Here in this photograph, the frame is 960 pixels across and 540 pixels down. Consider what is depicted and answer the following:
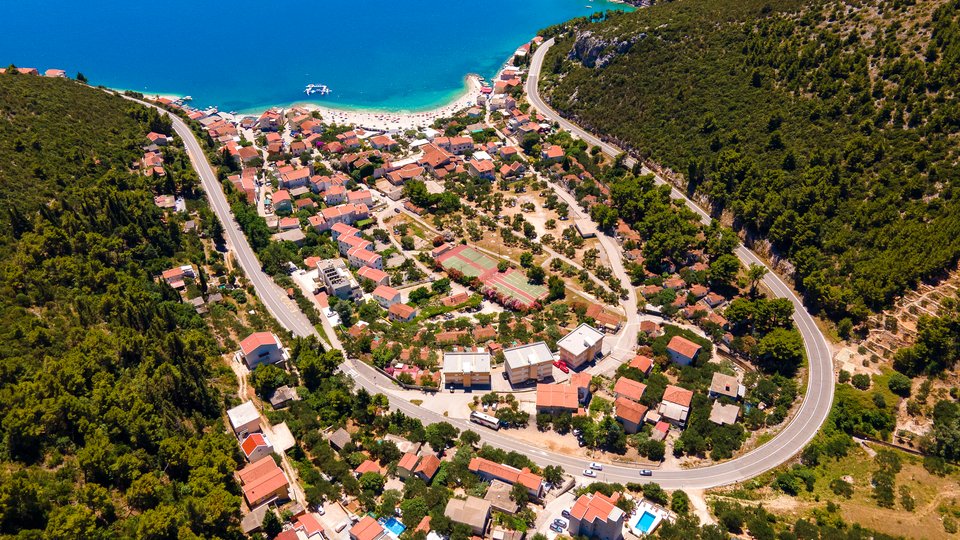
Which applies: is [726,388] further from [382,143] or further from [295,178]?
[382,143]

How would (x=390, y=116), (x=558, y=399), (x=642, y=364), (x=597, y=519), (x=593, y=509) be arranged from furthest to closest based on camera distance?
(x=390, y=116)
(x=642, y=364)
(x=558, y=399)
(x=593, y=509)
(x=597, y=519)

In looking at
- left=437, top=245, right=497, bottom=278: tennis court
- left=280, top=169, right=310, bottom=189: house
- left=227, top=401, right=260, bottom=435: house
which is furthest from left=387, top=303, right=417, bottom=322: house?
left=280, top=169, right=310, bottom=189: house

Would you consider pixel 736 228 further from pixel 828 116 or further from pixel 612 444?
pixel 612 444

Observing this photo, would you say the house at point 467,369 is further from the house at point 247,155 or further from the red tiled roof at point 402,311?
the house at point 247,155

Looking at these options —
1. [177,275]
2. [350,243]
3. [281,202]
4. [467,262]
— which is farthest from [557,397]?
[281,202]

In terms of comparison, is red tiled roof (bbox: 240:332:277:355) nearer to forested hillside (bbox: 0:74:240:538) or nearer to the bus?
forested hillside (bbox: 0:74:240:538)

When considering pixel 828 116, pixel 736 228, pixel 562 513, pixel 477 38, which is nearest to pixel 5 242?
pixel 562 513
